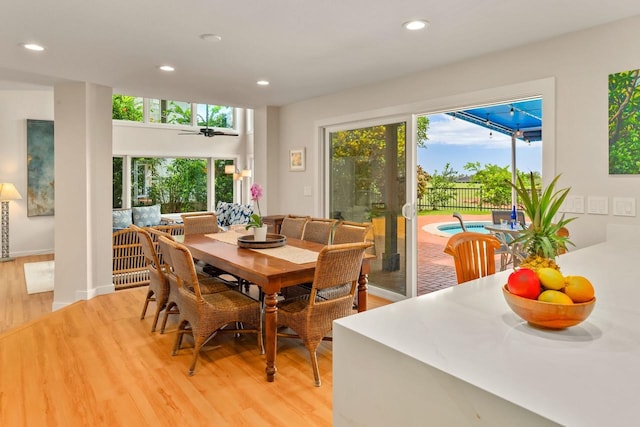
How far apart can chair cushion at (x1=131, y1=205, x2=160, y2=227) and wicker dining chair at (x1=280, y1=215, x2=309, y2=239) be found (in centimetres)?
452

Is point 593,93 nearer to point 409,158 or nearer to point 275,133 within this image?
point 409,158

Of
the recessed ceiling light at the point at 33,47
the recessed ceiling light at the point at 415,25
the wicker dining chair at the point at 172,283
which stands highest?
the recessed ceiling light at the point at 33,47

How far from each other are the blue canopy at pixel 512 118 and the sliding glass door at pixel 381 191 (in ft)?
4.36

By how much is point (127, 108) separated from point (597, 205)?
29.6ft

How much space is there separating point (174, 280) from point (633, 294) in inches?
107

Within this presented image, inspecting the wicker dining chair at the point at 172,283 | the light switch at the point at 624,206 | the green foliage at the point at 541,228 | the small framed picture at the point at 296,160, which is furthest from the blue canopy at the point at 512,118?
the green foliage at the point at 541,228

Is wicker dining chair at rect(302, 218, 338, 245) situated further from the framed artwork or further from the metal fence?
the framed artwork

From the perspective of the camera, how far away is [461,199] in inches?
376

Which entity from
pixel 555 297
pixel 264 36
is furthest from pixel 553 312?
pixel 264 36

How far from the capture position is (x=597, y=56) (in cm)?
272

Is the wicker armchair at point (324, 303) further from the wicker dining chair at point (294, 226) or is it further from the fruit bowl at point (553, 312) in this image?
the fruit bowl at point (553, 312)

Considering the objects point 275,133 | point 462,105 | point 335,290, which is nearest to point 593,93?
point 462,105

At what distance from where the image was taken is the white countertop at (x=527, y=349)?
68 cm

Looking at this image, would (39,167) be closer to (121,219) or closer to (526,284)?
(121,219)
